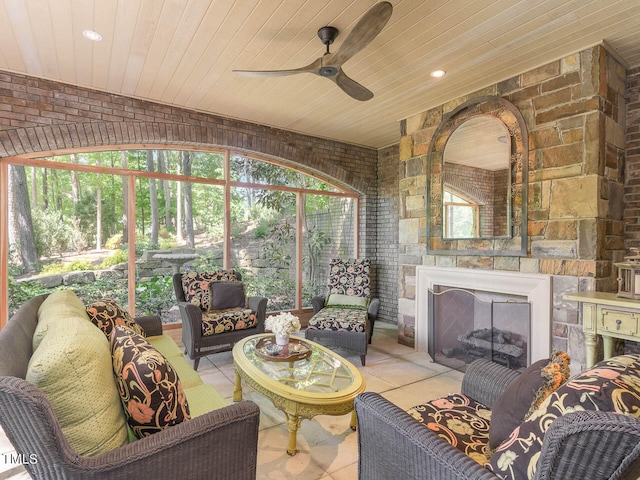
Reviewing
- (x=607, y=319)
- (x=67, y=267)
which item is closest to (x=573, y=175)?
(x=607, y=319)

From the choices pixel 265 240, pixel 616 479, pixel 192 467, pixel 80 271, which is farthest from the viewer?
pixel 265 240

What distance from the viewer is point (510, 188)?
10.2 ft

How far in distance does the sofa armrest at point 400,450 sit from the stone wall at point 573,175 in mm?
2209

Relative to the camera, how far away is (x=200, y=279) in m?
3.79

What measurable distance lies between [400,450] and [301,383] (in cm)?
96

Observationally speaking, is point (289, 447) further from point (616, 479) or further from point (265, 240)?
point (265, 240)

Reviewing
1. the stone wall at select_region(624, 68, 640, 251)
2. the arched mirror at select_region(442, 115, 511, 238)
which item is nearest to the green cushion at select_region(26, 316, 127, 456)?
the arched mirror at select_region(442, 115, 511, 238)

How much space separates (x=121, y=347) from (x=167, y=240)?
3083mm

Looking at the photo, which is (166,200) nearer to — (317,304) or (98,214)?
(98,214)

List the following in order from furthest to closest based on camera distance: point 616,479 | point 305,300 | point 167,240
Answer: point 305,300 < point 167,240 < point 616,479

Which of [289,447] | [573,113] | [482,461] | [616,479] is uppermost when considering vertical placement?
[573,113]

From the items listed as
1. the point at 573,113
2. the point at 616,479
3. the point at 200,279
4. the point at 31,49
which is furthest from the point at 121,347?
the point at 573,113

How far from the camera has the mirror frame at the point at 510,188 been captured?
9.95 ft

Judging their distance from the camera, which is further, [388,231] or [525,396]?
[388,231]
